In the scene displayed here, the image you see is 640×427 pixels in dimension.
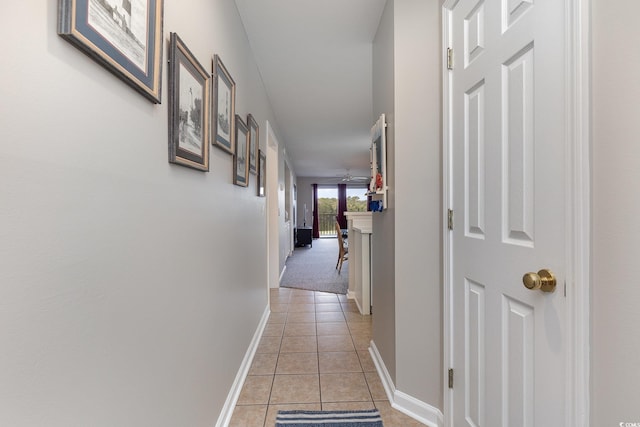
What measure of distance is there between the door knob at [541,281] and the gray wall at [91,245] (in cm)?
111

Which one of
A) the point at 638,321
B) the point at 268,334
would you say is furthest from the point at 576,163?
the point at 268,334

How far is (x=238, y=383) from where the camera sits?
192 cm

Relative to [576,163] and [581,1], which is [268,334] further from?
[581,1]

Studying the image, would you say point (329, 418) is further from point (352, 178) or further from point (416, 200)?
point (352, 178)

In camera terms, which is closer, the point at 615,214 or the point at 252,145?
the point at 615,214

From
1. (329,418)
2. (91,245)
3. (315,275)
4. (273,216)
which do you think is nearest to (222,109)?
(91,245)

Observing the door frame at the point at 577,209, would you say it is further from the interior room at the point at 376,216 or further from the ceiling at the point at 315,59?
the ceiling at the point at 315,59

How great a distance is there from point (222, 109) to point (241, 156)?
1.59 ft

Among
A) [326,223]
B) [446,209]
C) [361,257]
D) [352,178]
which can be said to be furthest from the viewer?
[326,223]

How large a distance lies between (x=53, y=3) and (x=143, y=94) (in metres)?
0.30

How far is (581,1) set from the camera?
792mm

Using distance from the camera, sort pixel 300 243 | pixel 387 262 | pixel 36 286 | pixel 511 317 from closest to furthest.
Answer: pixel 36 286 → pixel 511 317 → pixel 387 262 → pixel 300 243

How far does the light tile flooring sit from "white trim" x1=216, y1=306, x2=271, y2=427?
0.04m

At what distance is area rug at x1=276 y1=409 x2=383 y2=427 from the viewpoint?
5.41 ft
